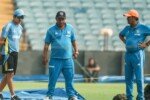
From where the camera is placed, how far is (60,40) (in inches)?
508

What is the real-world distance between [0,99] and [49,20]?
1844 cm

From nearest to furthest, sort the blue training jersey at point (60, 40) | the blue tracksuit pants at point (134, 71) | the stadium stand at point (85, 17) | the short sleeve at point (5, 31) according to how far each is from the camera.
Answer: the blue tracksuit pants at point (134, 71), the blue training jersey at point (60, 40), the short sleeve at point (5, 31), the stadium stand at point (85, 17)

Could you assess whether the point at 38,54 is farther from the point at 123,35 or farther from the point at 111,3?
the point at 123,35

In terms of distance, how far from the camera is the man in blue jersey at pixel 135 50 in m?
12.5

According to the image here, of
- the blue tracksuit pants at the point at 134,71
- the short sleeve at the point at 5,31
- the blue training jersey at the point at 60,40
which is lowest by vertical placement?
the blue tracksuit pants at the point at 134,71

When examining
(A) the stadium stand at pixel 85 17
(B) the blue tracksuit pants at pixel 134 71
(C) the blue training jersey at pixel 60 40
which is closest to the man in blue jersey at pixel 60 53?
(C) the blue training jersey at pixel 60 40

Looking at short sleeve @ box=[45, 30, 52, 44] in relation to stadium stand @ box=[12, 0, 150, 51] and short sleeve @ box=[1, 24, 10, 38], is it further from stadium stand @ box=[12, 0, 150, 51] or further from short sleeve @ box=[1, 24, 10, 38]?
stadium stand @ box=[12, 0, 150, 51]

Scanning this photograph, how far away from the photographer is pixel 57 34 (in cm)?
1288

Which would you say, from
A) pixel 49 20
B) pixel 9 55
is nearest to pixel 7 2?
pixel 49 20

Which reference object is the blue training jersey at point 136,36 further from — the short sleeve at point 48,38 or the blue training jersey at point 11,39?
the blue training jersey at point 11,39

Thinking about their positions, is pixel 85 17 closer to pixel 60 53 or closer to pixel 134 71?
pixel 60 53

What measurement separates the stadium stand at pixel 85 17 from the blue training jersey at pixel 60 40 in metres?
16.6

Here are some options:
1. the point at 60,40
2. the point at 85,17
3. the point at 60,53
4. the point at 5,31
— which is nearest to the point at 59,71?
the point at 60,53

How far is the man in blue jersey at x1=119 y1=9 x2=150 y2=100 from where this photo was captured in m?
12.5
